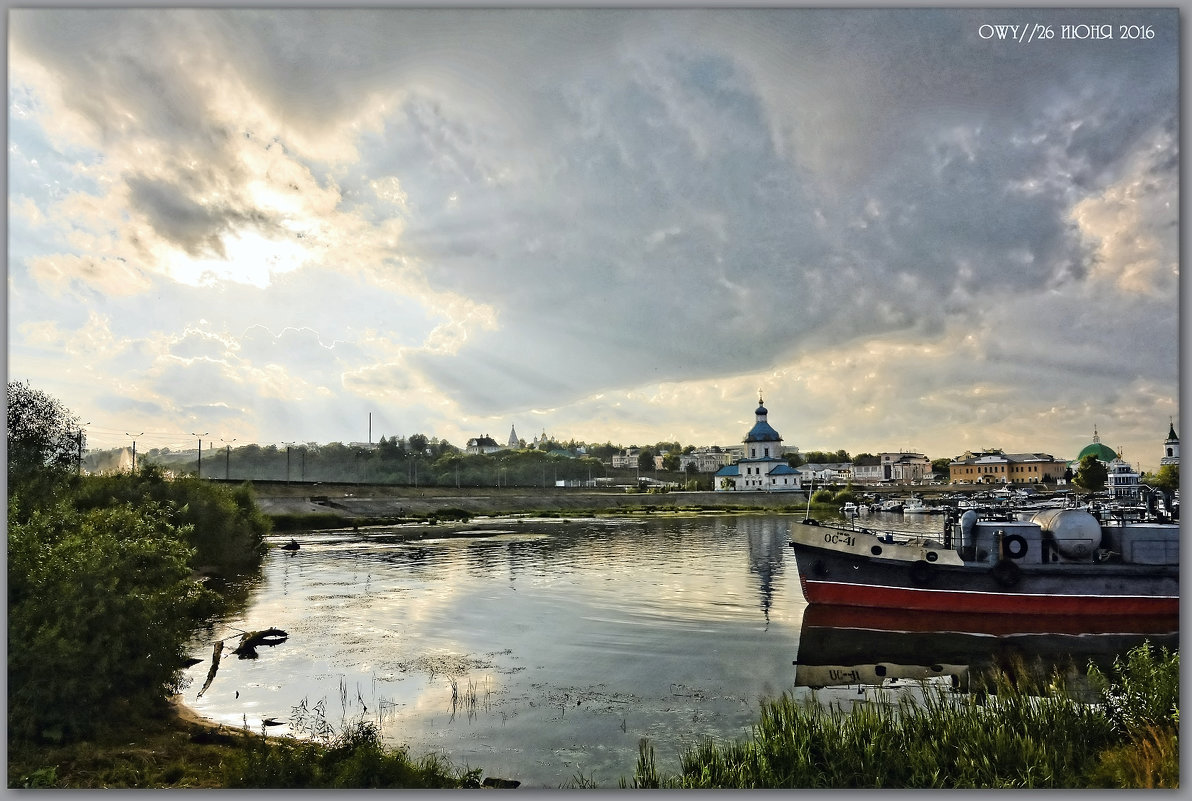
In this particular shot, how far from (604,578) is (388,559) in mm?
10091

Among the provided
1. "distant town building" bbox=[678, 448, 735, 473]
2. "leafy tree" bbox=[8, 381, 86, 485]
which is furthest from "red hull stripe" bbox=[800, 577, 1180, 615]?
"distant town building" bbox=[678, 448, 735, 473]

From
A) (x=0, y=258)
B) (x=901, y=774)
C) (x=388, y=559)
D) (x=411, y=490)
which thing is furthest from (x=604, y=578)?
(x=411, y=490)

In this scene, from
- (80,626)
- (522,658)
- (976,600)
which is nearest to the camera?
(80,626)

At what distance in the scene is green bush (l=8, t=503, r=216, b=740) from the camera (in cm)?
747

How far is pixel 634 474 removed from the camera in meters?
88.8

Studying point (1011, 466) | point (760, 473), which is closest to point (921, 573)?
point (1011, 466)

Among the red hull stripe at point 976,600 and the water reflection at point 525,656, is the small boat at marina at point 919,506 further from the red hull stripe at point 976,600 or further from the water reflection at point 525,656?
the water reflection at point 525,656

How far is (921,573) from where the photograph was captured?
16.7 metres

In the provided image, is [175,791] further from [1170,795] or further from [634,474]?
[634,474]

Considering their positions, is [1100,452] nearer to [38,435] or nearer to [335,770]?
[335,770]

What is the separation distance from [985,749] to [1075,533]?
9749 mm

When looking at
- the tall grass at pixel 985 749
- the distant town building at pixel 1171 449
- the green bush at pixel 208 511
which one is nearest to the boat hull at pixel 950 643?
the tall grass at pixel 985 749

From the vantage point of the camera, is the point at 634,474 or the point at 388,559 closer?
the point at 388,559

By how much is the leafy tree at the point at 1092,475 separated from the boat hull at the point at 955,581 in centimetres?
285
